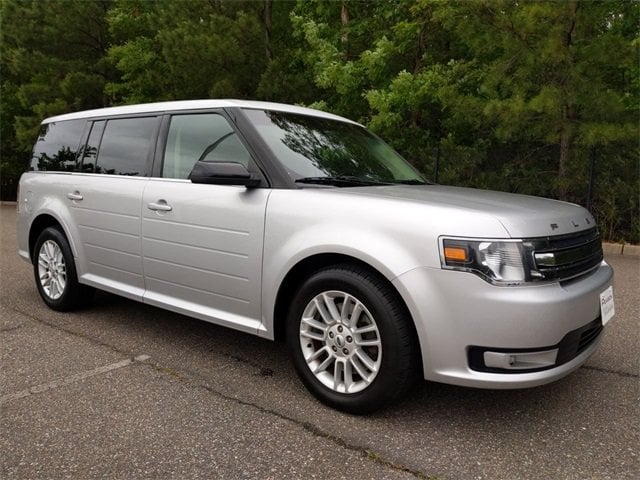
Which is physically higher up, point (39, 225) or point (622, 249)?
point (39, 225)

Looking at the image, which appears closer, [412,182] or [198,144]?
[198,144]

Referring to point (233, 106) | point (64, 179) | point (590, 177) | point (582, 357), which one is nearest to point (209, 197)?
point (233, 106)

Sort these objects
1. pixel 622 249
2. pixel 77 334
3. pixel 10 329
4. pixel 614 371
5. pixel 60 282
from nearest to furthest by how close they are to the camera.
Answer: pixel 614 371, pixel 77 334, pixel 10 329, pixel 60 282, pixel 622 249

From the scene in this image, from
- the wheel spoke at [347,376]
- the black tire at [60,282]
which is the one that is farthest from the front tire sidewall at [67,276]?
the wheel spoke at [347,376]

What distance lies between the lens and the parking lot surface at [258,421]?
7.65 ft

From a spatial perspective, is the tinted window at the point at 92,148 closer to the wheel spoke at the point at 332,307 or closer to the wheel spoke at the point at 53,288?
the wheel spoke at the point at 53,288

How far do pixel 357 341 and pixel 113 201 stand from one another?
2.28m

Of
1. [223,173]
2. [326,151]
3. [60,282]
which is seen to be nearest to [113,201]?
[60,282]

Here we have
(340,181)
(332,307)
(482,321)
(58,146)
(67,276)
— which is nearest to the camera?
(482,321)

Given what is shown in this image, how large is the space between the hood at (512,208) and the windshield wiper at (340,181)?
14 centimetres

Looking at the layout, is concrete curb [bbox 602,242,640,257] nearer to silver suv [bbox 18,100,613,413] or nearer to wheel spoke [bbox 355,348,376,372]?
silver suv [bbox 18,100,613,413]

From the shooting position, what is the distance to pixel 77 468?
229cm

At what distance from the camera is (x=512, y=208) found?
2.72 metres

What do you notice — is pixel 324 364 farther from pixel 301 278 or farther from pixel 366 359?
pixel 301 278
